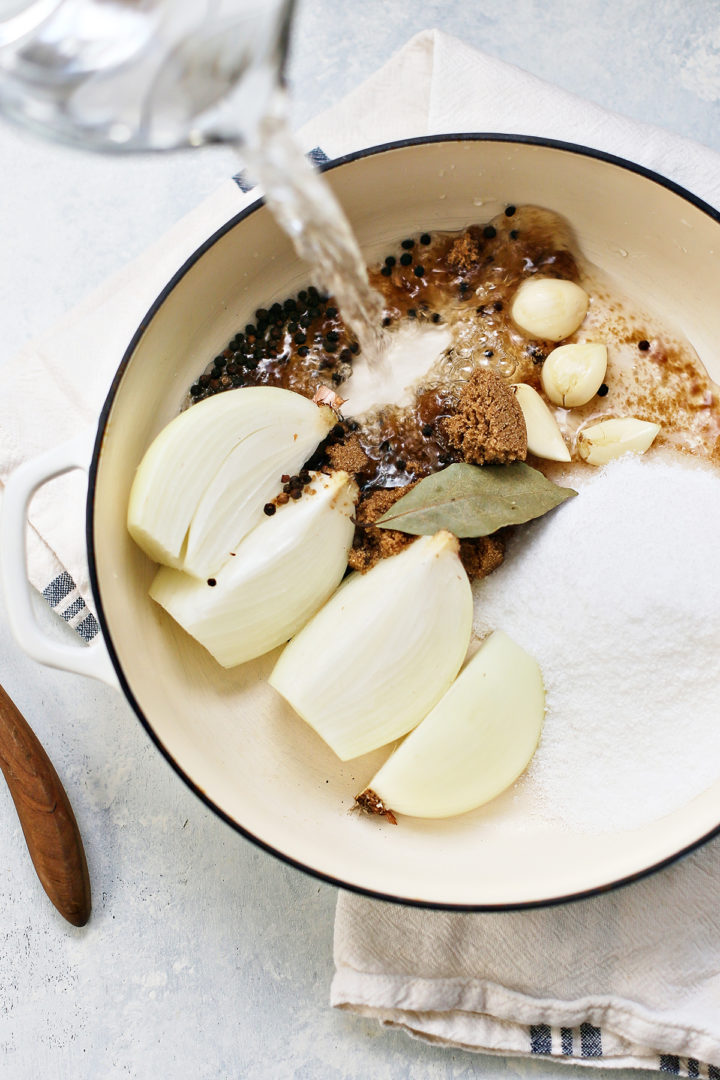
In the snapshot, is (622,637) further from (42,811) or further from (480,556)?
(42,811)

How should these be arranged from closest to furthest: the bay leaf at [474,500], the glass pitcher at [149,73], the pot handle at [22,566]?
the glass pitcher at [149,73] < the pot handle at [22,566] < the bay leaf at [474,500]

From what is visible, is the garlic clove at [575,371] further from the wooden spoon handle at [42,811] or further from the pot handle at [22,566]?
the wooden spoon handle at [42,811]

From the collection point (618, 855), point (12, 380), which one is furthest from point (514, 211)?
point (618, 855)

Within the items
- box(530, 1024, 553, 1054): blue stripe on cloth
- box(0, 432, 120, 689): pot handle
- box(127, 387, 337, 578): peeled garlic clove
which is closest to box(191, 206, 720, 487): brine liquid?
box(127, 387, 337, 578): peeled garlic clove

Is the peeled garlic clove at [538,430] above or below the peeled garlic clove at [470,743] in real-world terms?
above

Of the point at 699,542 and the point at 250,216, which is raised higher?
the point at 250,216

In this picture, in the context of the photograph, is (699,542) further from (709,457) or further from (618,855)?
(618,855)

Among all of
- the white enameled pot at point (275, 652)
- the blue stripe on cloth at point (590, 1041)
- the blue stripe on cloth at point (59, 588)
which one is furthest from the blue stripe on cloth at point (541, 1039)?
the blue stripe on cloth at point (59, 588)

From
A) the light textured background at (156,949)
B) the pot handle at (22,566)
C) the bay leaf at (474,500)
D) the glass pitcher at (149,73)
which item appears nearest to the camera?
the glass pitcher at (149,73)
